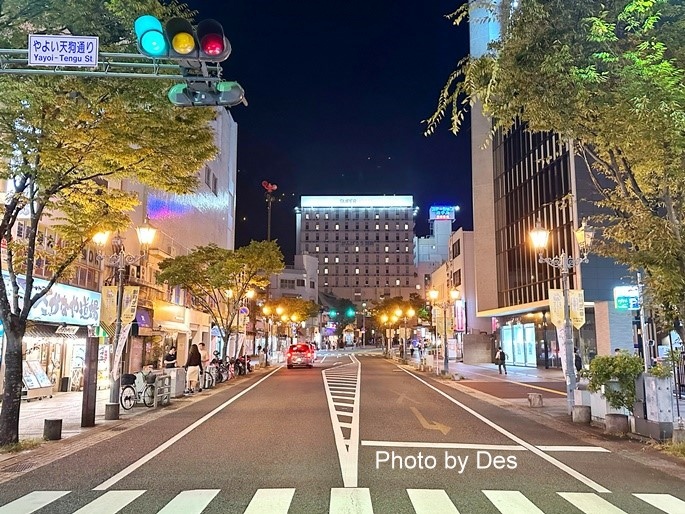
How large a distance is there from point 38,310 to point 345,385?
491 inches

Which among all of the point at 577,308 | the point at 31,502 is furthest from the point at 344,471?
the point at 577,308

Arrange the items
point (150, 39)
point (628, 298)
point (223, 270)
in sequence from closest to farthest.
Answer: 1. point (150, 39)
2. point (628, 298)
3. point (223, 270)

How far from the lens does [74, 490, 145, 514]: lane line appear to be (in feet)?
21.5

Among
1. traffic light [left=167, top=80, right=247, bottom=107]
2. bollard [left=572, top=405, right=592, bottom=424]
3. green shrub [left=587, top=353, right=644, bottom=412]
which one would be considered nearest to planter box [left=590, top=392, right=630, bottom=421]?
bollard [left=572, top=405, right=592, bottom=424]

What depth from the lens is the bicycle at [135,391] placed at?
1690 cm

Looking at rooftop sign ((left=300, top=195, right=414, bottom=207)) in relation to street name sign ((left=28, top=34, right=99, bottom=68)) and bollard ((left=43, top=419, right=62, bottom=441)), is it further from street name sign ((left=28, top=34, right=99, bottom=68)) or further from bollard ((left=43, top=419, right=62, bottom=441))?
street name sign ((left=28, top=34, right=99, bottom=68))

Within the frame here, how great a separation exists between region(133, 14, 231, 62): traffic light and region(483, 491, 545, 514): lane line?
5.94 m

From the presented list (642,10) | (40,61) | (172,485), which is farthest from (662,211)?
(40,61)

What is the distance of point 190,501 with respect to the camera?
6859mm

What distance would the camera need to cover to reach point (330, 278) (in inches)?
5974

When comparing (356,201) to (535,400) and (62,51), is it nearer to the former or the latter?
(535,400)

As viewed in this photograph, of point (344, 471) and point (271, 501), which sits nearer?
point (271, 501)

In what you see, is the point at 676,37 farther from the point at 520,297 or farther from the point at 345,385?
the point at 520,297

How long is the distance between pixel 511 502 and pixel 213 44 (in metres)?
6.26
